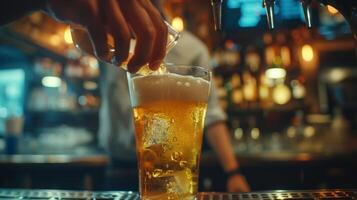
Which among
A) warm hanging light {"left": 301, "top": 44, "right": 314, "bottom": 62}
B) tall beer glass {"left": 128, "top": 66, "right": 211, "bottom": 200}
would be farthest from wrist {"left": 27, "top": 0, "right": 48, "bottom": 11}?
warm hanging light {"left": 301, "top": 44, "right": 314, "bottom": 62}

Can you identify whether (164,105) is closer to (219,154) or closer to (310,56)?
(219,154)

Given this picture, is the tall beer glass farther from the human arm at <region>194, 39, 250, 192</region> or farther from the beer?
the human arm at <region>194, 39, 250, 192</region>

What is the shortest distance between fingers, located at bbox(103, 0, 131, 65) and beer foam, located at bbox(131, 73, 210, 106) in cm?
15

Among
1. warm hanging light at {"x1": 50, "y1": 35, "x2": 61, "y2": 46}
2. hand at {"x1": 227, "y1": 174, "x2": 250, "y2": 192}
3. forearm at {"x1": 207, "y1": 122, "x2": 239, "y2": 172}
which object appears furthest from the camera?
warm hanging light at {"x1": 50, "y1": 35, "x2": 61, "y2": 46}

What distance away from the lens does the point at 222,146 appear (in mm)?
2631

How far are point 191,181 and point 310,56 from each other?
4565 millimetres

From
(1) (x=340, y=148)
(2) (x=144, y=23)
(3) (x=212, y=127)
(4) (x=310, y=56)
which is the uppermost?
(4) (x=310, y=56)

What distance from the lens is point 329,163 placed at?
125 inches

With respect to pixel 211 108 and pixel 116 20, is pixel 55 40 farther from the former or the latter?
pixel 116 20

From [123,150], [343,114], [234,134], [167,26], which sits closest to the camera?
[167,26]

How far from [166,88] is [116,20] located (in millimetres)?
216

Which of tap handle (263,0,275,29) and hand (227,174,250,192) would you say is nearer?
tap handle (263,0,275,29)

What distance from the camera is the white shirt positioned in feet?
8.43

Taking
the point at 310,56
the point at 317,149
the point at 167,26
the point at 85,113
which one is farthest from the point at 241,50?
the point at 167,26
